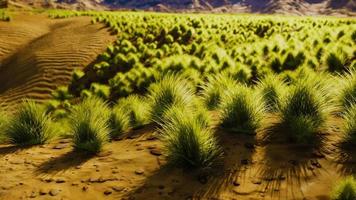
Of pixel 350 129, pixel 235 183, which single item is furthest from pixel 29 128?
pixel 350 129

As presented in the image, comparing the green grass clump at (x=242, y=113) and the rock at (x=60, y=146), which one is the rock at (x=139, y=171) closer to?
the green grass clump at (x=242, y=113)

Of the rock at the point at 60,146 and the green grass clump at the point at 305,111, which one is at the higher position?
the green grass clump at the point at 305,111

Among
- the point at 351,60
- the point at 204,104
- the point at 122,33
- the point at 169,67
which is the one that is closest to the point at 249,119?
the point at 204,104

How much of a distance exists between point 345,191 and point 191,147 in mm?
2062

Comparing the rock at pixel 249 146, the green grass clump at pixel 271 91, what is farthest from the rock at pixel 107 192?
the green grass clump at pixel 271 91

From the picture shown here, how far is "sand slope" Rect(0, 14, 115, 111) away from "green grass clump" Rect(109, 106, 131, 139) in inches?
431

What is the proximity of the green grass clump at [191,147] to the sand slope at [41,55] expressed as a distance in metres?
13.7

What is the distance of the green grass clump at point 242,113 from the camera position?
22.2 ft

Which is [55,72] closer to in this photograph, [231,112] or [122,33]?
[122,33]

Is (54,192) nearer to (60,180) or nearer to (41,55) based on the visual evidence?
(60,180)

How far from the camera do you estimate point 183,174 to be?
19.1 feet

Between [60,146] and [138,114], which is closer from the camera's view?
[60,146]

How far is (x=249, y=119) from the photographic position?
6.82 m

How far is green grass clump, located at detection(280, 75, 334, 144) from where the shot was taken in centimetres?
623
